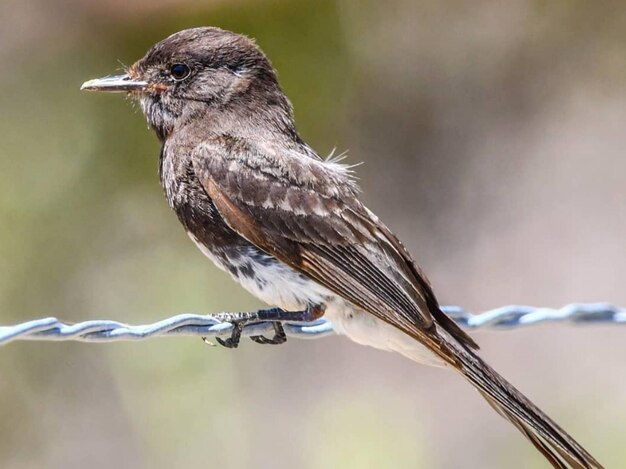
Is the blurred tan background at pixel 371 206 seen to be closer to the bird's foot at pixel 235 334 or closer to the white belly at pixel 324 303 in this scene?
the white belly at pixel 324 303

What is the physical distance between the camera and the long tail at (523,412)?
3545 mm

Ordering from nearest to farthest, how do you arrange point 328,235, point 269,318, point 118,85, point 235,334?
point 235,334
point 269,318
point 328,235
point 118,85

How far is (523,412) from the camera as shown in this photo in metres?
3.62

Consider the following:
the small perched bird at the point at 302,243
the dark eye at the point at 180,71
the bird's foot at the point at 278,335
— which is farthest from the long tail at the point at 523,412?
the dark eye at the point at 180,71

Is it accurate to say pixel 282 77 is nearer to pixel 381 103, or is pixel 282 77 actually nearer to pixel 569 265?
pixel 381 103

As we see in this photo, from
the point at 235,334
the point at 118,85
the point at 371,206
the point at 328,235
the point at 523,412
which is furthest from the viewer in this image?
the point at 371,206

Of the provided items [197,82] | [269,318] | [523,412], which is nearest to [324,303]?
[269,318]

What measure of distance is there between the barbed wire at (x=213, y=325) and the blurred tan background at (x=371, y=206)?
74.8 inches

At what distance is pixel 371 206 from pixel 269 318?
11.5ft

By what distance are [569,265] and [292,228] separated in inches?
147

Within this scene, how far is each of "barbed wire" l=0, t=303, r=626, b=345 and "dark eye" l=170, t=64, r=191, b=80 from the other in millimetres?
1048

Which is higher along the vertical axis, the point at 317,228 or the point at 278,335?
the point at 317,228

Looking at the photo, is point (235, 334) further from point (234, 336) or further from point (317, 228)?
point (317, 228)

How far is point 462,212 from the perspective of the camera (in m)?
7.61
